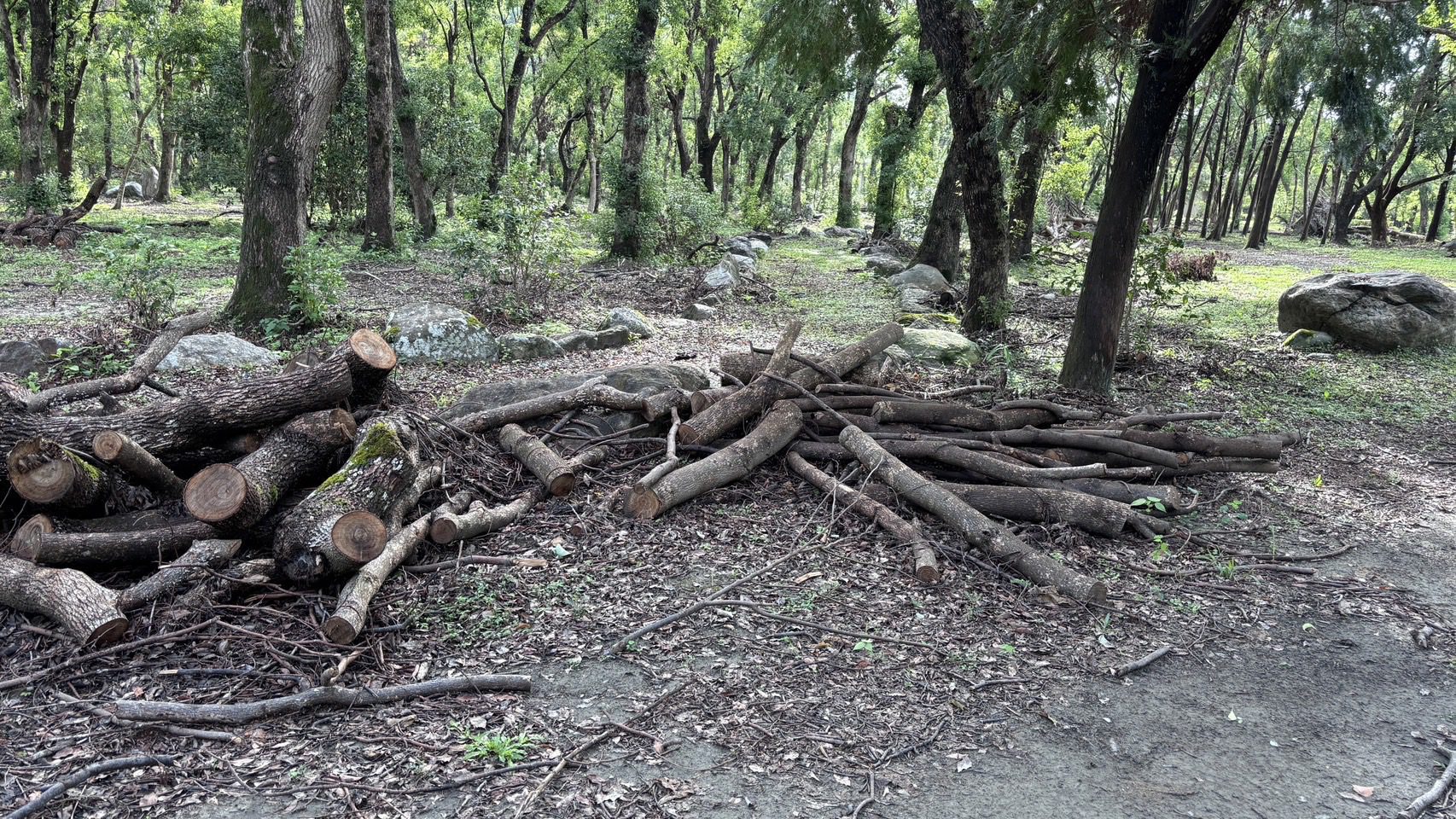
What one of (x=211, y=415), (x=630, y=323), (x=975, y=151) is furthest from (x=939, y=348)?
(x=211, y=415)

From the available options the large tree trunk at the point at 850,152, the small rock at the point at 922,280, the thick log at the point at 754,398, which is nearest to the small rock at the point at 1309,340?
the small rock at the point at 922,280

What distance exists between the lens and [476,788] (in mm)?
2990

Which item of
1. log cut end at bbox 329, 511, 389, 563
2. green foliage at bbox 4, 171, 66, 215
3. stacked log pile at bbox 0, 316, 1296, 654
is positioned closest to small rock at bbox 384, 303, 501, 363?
stacked log pile at bbox 0, 316, 1296, 654

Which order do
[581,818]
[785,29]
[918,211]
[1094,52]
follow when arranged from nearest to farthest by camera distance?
[581,818] < [1094,52] < [785,29] < [918,211]

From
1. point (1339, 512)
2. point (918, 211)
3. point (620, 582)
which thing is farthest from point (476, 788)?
point (918, 211)

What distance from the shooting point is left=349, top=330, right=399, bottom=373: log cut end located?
5129mm

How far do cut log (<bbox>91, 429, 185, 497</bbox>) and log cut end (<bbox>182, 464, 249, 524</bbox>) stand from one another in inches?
14.7

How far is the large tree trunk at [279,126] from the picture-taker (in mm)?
8227

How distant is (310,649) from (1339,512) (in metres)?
6.05

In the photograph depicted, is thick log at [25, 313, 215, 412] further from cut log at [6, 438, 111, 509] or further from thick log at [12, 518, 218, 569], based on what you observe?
thick log at [12, 518, 218, 569]

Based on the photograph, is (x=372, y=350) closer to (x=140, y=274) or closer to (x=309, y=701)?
(x=309, y=701)

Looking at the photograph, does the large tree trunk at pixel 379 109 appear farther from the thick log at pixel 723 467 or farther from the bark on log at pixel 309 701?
the bark on log at pixel 309 701

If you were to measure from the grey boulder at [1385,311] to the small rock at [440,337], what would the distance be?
32.3ft

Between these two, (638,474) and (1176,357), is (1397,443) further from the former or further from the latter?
(638,474)
